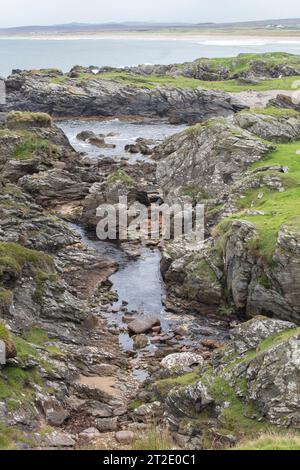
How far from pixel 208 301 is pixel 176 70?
119 metres

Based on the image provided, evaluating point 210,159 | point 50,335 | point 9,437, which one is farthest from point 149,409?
point 210,159

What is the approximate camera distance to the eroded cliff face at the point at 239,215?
3359 centimetres

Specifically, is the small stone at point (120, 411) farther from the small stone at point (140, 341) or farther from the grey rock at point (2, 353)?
the small stone at point (140, 341)

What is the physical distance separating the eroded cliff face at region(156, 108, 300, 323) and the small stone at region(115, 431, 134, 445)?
13.0 meters

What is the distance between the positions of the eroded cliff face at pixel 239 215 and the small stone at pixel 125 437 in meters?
13.0

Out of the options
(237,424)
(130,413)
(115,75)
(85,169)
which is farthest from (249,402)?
(115,75)

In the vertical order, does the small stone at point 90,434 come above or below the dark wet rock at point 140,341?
above

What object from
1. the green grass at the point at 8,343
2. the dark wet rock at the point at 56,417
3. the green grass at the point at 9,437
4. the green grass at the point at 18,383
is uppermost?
the green grass at the point at 8,343

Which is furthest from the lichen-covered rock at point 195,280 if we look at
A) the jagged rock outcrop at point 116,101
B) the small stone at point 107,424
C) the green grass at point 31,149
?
the jagged rock outcrop at point 116,101

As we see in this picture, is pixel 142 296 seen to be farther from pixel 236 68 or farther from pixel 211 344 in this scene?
pixel 236 68

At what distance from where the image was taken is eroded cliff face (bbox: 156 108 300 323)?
110ft

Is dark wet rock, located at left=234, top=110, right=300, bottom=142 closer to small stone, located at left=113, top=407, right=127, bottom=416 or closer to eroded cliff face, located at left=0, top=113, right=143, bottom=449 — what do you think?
eroded cliff face, located at left=0, top=113, right=143, bottom=449

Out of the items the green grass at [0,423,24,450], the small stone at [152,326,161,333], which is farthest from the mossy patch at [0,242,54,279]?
the green grass at [0,423,24,450]

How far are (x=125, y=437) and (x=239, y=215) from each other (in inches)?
820
